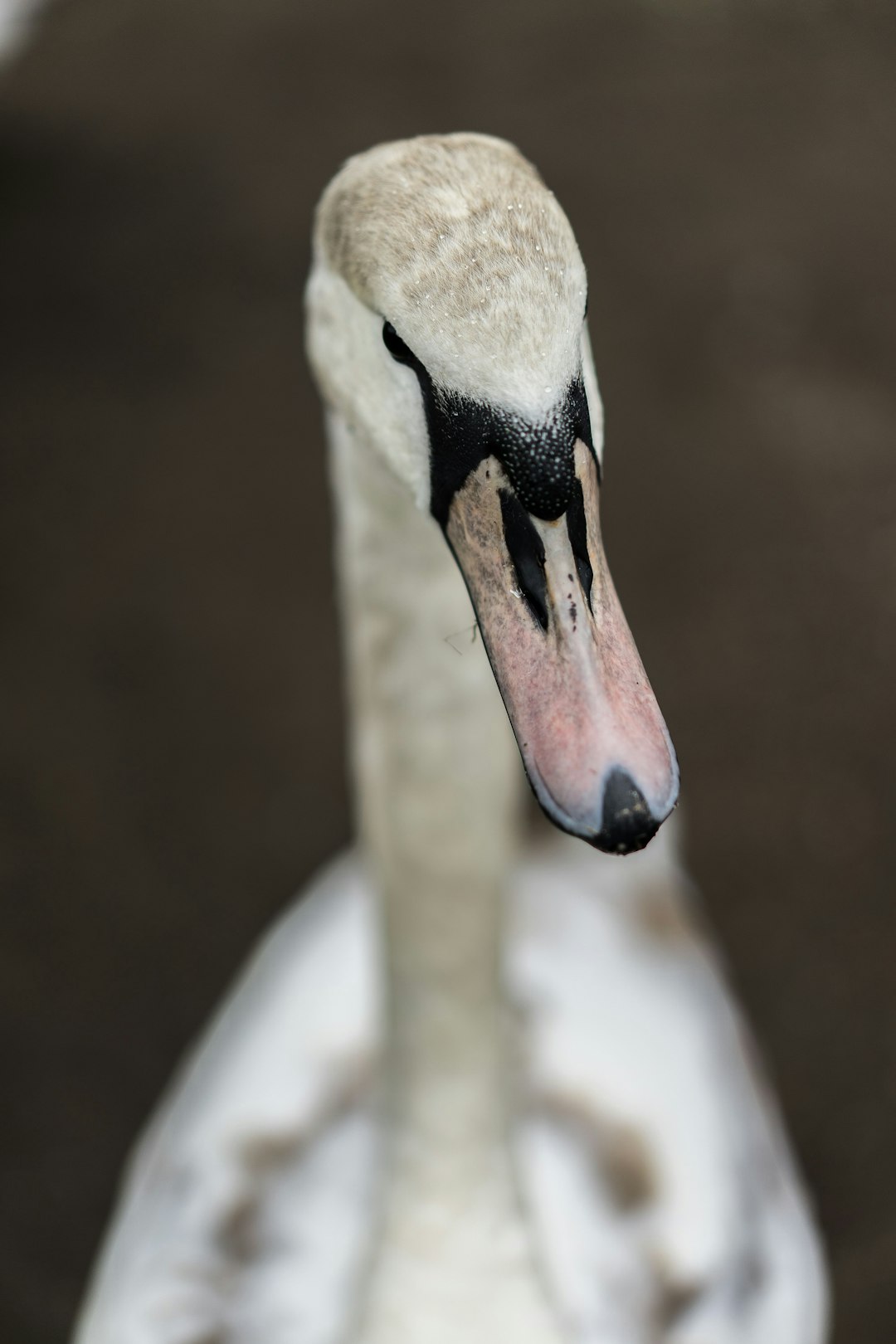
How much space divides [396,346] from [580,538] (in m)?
0.27

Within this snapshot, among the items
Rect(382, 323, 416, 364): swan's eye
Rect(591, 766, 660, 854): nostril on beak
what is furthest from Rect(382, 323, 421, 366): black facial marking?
Rect(591, 766, 660, 854): nostril on beak

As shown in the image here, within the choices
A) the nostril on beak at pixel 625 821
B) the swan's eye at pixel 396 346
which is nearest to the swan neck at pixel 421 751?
the swan's eye at pixel 396 346

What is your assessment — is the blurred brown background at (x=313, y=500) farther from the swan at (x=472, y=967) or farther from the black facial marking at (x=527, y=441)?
the black facial marking at (x=527, y=441)

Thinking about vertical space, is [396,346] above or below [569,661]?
above

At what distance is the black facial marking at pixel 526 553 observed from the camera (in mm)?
1313

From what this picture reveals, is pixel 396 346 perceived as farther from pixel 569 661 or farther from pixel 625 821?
pixel 625 821

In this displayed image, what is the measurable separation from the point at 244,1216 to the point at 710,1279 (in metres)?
0.72

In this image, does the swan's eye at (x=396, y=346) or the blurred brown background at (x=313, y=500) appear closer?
the swan's eye at (x=396, y=346)

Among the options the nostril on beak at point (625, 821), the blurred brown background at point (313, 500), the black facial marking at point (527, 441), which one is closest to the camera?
the nostril on beak at point (625, 821)

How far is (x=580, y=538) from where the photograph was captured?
52.0 inches

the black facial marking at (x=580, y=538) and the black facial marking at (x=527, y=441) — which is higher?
the black facial marking at (x=527, y=441)

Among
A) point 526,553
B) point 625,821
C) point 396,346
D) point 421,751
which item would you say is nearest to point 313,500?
point 421,751

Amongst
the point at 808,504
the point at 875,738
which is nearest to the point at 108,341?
the point at 808,504

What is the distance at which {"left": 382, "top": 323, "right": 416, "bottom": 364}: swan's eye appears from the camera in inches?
55.4
